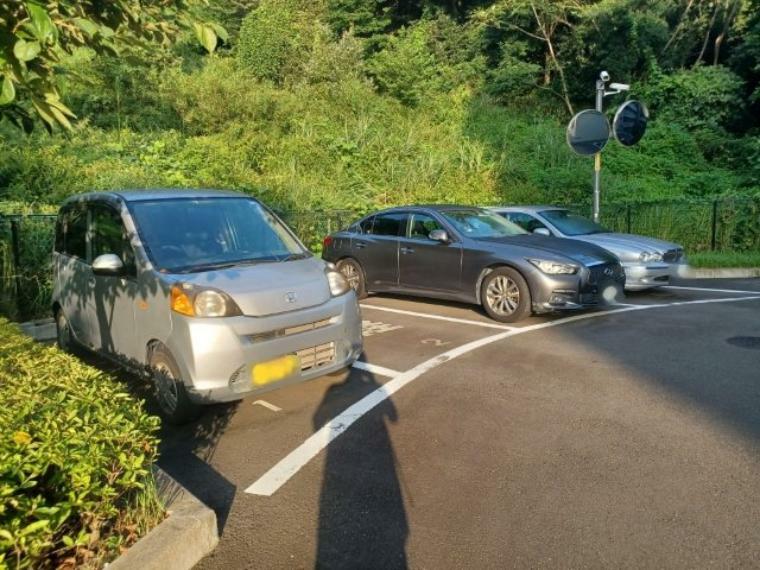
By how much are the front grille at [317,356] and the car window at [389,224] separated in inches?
183

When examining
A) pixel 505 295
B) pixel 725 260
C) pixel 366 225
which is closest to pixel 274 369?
pixel 505 295

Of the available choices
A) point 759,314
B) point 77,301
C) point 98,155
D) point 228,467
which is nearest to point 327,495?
point 228,467

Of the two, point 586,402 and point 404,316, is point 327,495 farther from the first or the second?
point 404,316

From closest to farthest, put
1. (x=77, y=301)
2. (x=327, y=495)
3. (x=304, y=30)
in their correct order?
1. (x=327, y=495)
2. (x=77, y=301)
3. (x=304, y=30)

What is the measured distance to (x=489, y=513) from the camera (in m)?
3.29

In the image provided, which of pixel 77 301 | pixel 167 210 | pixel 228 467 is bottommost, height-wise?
pixel 228 467

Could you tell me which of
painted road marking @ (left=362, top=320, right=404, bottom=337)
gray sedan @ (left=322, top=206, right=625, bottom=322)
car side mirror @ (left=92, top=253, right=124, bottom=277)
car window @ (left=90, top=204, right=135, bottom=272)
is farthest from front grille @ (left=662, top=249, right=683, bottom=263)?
car side mirror @ (left=92, top=253, right=124, bottom=277)

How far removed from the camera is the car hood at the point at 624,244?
32.2 ft

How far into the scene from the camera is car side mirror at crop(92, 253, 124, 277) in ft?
15.7

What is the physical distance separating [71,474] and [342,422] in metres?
2.29

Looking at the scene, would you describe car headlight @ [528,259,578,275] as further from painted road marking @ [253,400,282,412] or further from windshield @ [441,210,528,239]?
painted road marking @ [253,400,282,412]

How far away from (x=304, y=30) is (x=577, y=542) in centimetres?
2598

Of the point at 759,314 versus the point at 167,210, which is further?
the point at 759,314

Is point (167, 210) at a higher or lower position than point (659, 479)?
higher
